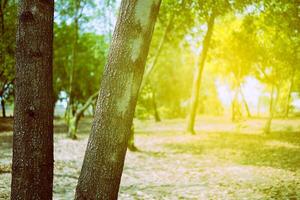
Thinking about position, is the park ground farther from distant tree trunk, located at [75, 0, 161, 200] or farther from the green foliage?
the green foliage

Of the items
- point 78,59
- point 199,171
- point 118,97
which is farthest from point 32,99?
point 78,59

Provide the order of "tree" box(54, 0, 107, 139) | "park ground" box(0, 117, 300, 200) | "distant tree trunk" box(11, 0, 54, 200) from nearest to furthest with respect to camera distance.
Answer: "distant tree trunk" box(11, 0, 54, 200), "park ground" box(0, 117, 300, 200), "tree" box(54, 0, 107, 139)

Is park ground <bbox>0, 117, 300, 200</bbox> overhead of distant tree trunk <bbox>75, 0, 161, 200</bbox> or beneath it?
beneath

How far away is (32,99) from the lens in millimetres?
4684

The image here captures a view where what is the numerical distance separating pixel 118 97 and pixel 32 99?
3.56ft

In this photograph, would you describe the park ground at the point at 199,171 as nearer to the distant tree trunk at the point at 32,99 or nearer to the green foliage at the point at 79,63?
the distant tree trunk at the point at 32,99

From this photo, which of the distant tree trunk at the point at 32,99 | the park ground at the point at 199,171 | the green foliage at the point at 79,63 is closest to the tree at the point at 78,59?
the green foliage at the point at 79,63

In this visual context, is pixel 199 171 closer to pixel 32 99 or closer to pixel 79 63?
pixel 32 99

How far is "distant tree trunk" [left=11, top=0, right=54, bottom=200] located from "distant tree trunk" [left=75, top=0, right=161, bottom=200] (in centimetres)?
63

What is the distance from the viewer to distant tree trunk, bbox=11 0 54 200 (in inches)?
184

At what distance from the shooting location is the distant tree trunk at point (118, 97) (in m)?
4.46

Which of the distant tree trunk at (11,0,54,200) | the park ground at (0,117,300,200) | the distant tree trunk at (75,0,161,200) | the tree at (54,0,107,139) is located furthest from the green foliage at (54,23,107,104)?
the distant tree trunk at (75,0,161,200)

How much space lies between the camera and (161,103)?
60344 mm

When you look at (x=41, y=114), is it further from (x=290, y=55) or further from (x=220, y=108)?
(x=220, y=108)
